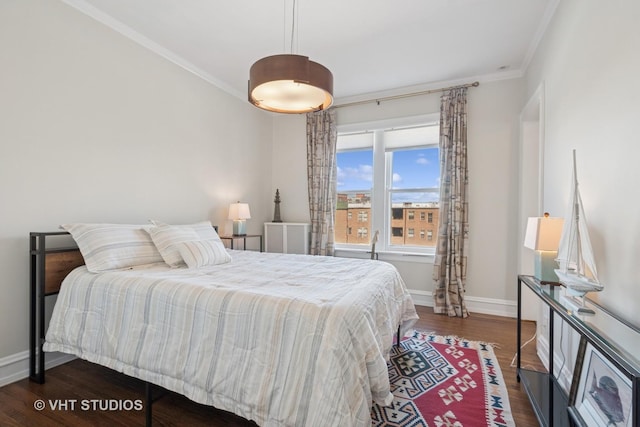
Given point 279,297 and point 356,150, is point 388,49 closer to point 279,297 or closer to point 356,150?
point 356,150

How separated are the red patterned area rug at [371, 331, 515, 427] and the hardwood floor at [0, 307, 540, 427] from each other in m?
0.10

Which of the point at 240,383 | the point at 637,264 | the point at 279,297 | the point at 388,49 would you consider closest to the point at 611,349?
the point at 637,264

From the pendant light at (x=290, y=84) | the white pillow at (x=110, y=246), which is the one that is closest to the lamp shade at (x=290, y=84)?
the pendant light at (x=290, y=84)

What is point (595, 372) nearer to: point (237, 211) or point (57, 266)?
point (57, 266)

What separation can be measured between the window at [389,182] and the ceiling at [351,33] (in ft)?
2.57

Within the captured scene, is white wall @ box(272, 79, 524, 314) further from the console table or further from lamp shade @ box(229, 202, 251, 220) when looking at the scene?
lamp shade @ box(229, 202, 251, 220)

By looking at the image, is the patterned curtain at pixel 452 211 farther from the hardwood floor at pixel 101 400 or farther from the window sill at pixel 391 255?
the hardwood floor at pixel 101 400

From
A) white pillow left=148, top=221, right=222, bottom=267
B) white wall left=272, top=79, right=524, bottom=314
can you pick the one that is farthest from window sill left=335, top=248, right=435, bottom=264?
white pillow left=148, top=221, right=222, bottom=267

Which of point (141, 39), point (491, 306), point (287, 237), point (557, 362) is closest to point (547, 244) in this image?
point (557, 362)

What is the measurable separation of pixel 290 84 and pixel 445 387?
2308 millimetres

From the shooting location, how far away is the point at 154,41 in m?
2.87

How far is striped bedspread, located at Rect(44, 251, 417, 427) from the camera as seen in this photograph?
124 cm

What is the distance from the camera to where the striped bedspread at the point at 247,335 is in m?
1.24

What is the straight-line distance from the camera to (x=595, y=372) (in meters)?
1.11
